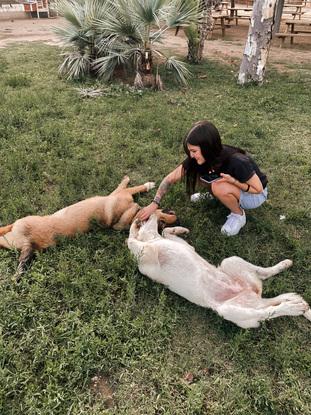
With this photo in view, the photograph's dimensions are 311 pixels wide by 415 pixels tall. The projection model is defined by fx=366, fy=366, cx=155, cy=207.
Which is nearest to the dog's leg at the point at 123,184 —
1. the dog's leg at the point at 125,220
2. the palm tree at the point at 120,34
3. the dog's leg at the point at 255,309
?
the dog's leg at the point at 125,220

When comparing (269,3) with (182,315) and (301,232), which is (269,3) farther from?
(182,315)

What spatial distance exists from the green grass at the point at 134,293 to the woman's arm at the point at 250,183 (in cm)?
53

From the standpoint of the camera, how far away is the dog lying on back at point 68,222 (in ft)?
11.3

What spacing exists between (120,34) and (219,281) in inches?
240

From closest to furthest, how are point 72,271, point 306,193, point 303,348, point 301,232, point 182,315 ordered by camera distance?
1. point 303,348
2. point 182,315
3. point 72,271
4. point 301,232
5. point 306,193

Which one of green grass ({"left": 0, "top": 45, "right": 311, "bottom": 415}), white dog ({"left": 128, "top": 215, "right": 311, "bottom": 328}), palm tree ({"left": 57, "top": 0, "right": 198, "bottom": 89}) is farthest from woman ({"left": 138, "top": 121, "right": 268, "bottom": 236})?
palm tree ({"left": 57, "top": 0, "right": 198, "bottom": 89})

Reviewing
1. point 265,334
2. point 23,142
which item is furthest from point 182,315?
point 23,142

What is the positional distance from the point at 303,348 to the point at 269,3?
6.49 meters

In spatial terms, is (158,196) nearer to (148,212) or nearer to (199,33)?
(148,212)

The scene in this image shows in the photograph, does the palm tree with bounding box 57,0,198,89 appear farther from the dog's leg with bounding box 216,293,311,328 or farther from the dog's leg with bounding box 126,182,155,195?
the dog's leg with bounding box 216,293,311,328

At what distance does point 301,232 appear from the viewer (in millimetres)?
3785

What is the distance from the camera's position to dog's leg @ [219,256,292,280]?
3049 mm

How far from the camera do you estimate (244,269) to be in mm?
3072

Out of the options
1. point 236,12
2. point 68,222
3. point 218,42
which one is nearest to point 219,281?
point 68,222
